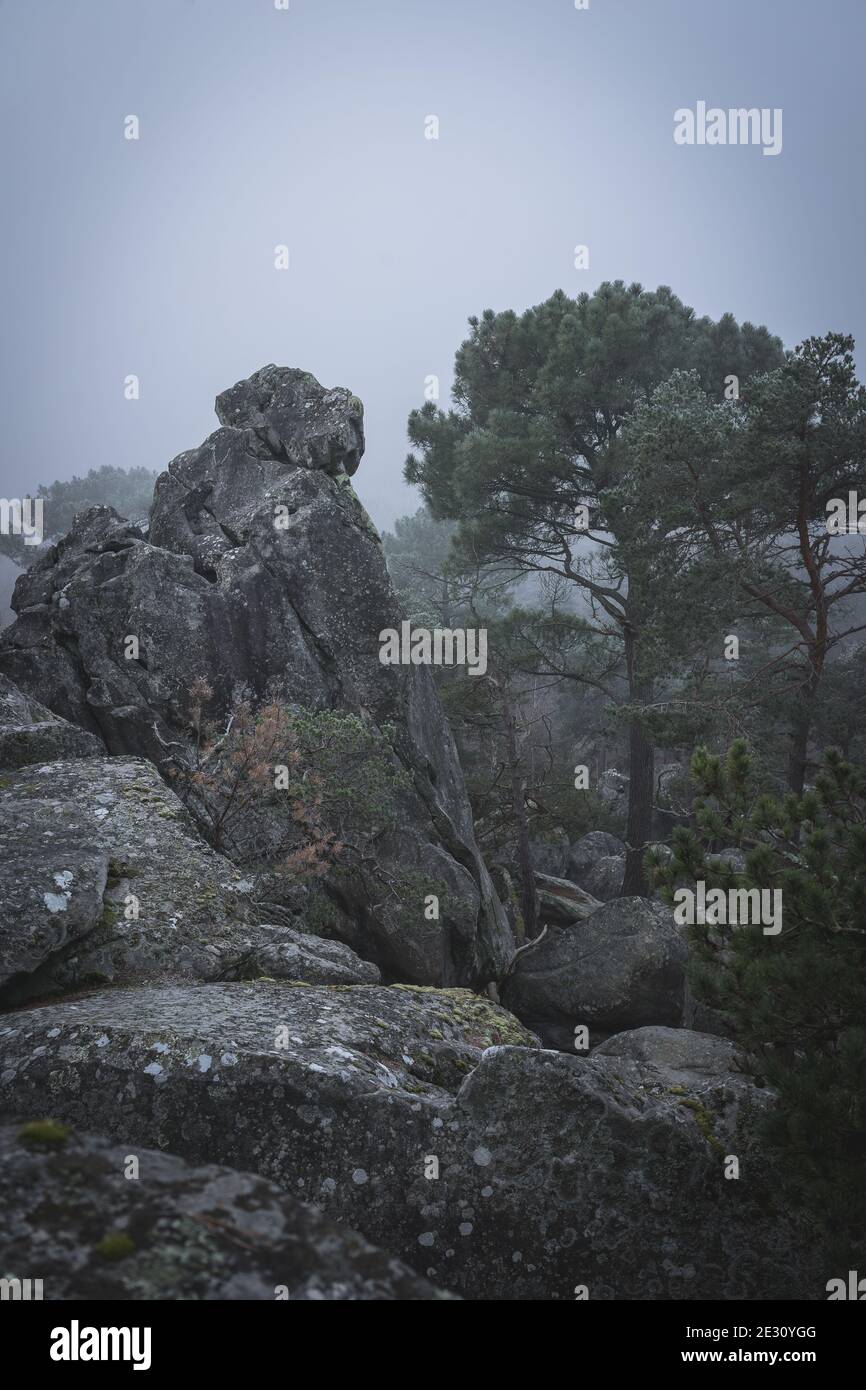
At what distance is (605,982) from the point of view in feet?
57.9

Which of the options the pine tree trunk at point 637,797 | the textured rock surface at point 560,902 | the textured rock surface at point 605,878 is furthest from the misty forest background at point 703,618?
the textured rock surface at point 605,878

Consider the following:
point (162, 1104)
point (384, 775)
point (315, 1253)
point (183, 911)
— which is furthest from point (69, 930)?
point (384, 775)

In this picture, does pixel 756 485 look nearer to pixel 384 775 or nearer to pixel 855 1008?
pixel 384 775

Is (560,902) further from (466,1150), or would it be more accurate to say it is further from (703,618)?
(466,1150)

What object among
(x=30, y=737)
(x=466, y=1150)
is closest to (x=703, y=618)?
(x=30, y=737)

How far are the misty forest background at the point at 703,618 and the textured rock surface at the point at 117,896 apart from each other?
370 cm

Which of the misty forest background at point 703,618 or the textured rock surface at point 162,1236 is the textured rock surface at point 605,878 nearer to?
the misty forest background at point 703,618

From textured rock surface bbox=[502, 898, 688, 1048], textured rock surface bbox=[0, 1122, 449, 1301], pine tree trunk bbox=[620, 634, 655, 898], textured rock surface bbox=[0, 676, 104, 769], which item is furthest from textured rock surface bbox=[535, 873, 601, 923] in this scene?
textured rock surface bbox=[0, 1122, 449, 1301]

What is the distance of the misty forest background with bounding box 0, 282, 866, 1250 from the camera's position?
5.47 metres

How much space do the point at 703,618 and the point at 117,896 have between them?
13.5 metres

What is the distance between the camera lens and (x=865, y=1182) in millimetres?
4742

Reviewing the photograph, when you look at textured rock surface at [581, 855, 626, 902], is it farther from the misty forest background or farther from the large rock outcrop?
the large rock outcrop

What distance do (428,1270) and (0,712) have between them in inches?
337

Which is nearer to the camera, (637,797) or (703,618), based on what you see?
(703,618)
